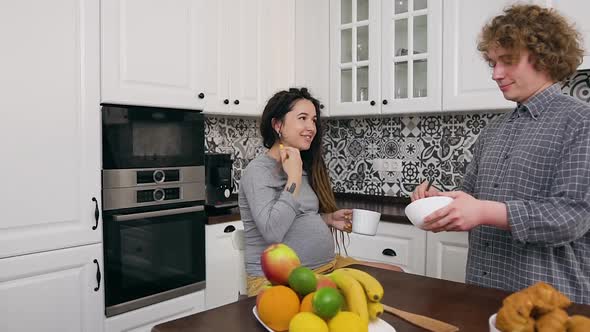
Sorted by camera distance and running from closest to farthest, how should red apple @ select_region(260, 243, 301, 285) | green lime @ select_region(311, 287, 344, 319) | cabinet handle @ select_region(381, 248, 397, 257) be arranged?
green lime @ select_region(311, 287, 344, 319) < red apple @ select_region(260, 243, 301, 285) < cabinet handle @ select_region(381, 248, 397, 257)

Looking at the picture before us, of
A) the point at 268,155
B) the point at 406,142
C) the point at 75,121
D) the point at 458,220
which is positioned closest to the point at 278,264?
the point at 458,220

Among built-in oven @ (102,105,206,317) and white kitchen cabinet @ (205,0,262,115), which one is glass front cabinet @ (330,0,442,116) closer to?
white kitchen cabinet @ (205,0,262,115)

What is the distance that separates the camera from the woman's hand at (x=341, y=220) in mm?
1716

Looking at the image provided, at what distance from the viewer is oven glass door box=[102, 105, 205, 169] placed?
2.16m

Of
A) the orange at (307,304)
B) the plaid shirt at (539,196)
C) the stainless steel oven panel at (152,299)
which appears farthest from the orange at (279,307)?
the stainless steel oven panel at (152,299)

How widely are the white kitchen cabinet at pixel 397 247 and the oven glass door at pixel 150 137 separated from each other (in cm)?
105

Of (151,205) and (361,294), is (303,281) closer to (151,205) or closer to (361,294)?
(361,294)

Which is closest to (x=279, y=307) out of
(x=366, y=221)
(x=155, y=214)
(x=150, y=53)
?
(x=366, y=221)

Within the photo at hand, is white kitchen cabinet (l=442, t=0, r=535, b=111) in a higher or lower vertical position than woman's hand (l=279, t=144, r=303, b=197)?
higher

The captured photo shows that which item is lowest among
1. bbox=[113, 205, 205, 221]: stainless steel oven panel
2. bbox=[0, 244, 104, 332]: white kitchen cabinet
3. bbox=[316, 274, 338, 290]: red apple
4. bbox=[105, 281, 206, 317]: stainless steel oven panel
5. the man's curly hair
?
bbox=[105, 281, 206, 317]: stainless steel oven panel

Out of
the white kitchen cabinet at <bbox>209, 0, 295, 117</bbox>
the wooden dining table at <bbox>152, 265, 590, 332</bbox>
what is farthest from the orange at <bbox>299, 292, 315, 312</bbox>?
the white kitchen cabinet at <bbox>209, 0, 295, 117</bbox>

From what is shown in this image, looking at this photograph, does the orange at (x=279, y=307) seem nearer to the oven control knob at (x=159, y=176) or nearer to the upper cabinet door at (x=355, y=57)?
the oven control knob at (x=159, y=176)

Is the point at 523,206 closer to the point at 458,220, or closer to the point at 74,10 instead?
the point at 458,220

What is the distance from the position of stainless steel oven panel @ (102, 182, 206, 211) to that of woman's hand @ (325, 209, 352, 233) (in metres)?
0.99
